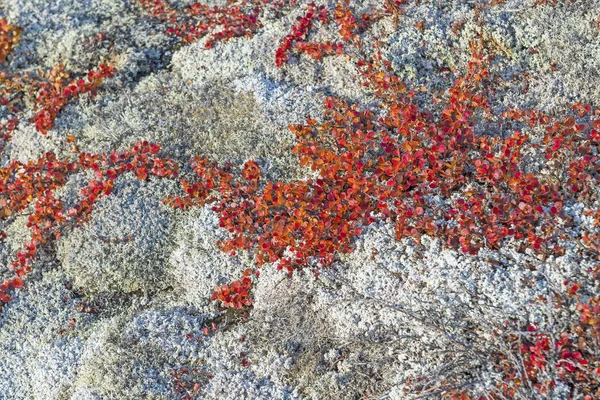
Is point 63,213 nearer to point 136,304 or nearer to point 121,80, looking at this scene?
point 136,304

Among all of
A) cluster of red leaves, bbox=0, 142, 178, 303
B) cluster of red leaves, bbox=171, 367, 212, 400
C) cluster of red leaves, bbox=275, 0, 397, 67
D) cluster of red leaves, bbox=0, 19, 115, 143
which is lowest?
cluster of red leaves, bbox=171, 367, 212, 400

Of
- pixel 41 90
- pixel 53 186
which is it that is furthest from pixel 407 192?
pixel 41 90

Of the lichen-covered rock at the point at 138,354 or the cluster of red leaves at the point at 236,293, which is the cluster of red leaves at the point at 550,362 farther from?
the lichen-covered rock at the point at 138,354

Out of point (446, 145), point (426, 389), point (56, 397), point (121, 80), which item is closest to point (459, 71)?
point (446, 145)

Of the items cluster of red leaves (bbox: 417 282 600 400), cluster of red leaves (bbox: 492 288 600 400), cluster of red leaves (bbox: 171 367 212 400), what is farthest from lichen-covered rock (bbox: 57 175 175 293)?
cluster of red leaves (bbox: 492 288 600 400)

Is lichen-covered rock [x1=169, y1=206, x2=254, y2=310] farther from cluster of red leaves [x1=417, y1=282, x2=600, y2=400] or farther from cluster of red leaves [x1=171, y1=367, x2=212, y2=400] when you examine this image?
cluster of red leaves [x1=417, y1=282, x2=600, y2=400]

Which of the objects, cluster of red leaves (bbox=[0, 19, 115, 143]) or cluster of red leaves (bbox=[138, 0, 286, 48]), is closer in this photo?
cluster of red leaves (bbox=[0, 19, 115, 143])

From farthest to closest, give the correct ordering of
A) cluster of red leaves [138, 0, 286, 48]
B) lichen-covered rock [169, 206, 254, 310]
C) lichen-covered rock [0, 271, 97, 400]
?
cluster of red leaves [138, 0, 286, 48] < lichen-covered rock [169, 206, 254, 310] < lichen-covered rock [0, 271, 97, 400]

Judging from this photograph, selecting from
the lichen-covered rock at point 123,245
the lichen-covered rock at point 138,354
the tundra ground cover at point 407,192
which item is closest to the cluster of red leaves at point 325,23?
the tundra ground cover at point 407,192
